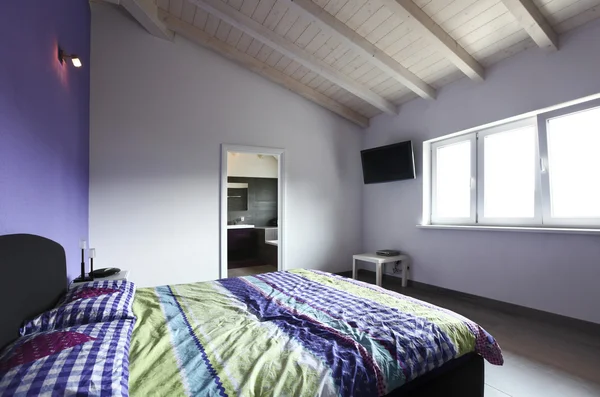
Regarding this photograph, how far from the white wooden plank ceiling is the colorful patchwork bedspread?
8.25 ft

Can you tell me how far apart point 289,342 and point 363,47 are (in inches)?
118

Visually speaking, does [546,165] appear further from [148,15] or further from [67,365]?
[148,15]

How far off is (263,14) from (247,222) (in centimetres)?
427

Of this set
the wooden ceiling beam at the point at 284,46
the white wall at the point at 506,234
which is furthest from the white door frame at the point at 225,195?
the white wall at the point at 506,234

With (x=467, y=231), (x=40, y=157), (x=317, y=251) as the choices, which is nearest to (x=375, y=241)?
(x=317, y=251)

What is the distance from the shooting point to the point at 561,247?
2680 millimetres

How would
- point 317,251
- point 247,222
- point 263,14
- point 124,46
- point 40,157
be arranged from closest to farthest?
point 40,157
point 263,14
point 124,46
point 317,251
point 247,222

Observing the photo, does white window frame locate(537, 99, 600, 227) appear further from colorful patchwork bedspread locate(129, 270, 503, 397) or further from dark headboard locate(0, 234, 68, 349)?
dark headboard locate(0, 234, 68, 349)

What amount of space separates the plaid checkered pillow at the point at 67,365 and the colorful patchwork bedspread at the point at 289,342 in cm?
10

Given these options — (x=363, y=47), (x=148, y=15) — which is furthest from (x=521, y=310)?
(x=148, y=15)

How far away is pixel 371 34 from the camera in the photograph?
3.09 meters

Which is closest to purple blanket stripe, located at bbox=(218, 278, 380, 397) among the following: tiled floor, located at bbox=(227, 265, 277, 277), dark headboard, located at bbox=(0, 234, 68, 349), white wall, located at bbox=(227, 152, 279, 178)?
dark headboard, located at bbox=(0, 234, 68, 349)

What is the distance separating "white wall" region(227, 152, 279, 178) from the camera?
21.0ft

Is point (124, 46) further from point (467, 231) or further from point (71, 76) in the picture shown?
point (467, 231)
